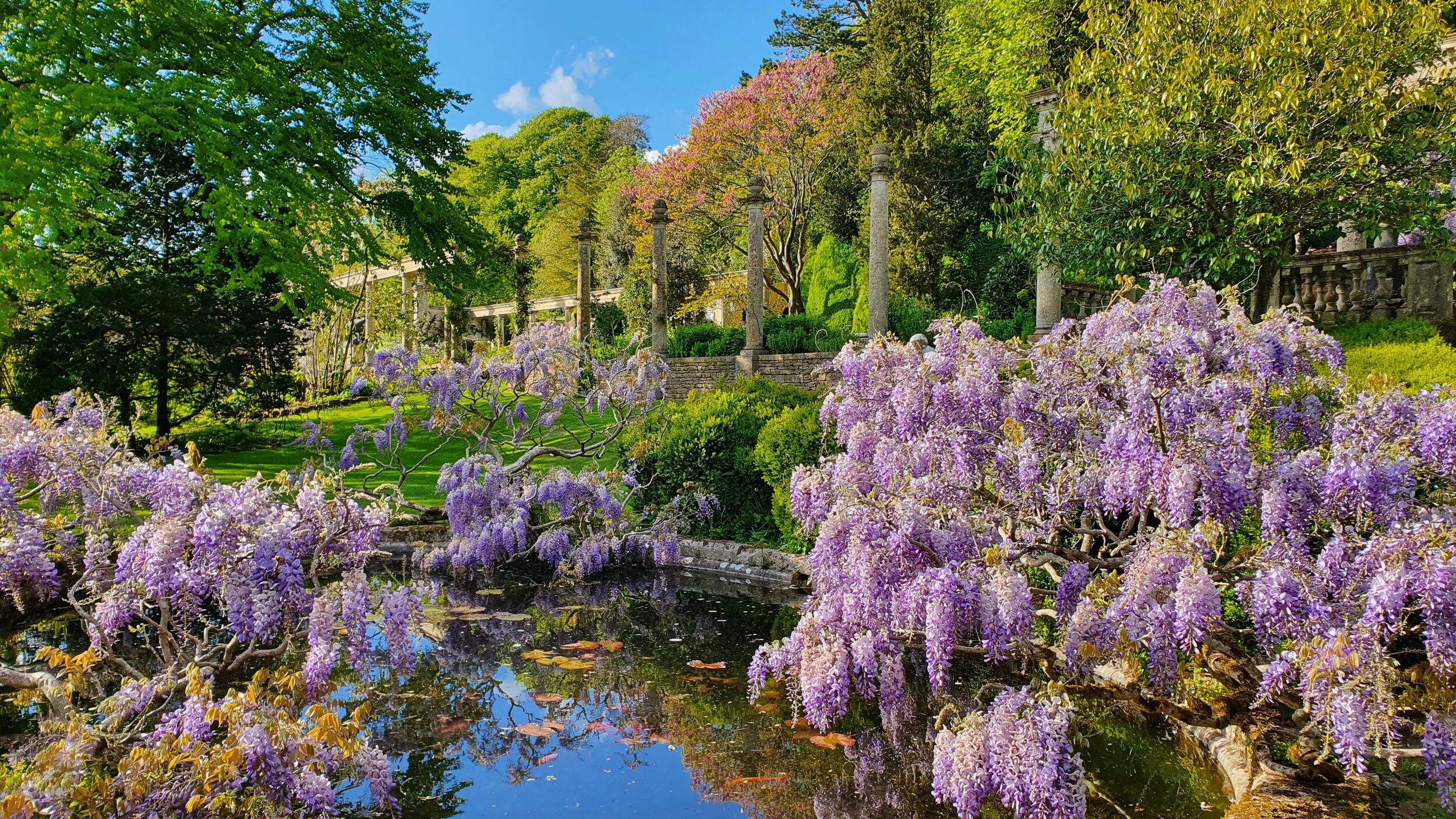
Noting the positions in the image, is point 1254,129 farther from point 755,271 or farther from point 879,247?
point 755,271

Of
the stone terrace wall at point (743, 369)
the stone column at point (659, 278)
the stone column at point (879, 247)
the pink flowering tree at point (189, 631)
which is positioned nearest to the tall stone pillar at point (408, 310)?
the stone column at point (659, 278)

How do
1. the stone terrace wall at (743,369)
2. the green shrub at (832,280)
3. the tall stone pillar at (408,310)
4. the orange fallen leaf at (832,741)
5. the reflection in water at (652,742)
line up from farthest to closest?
the tall stone pillar at (408,310)
the green shrub at (832,280)
the stone terrace wall at (743,369)
the orange fallen leaf at (832,741)
the reflection in water at (652,742)


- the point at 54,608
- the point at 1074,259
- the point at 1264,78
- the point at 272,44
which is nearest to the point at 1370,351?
the point at 1264,78

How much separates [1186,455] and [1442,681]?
123 cm

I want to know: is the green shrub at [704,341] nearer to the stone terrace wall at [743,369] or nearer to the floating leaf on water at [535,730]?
the stone terrace wall at [743,369]

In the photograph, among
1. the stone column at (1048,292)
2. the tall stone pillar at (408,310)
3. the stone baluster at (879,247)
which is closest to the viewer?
the stone column at (1048,292)

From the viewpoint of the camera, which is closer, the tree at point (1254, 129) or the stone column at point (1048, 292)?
the tree at point (1254, 129)

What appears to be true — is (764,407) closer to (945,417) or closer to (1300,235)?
(945,417)

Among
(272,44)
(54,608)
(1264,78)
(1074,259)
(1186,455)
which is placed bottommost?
(54,608)

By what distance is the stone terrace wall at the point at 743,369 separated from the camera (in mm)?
15352

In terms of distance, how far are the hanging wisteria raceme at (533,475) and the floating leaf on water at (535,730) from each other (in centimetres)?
305

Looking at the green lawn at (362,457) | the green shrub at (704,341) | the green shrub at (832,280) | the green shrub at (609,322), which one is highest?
the green shrub at (832,280)

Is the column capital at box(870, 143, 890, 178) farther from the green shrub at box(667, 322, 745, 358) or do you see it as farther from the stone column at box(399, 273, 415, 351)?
the stone column at box(399, 273, 415, 351)

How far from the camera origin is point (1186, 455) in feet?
11.8
